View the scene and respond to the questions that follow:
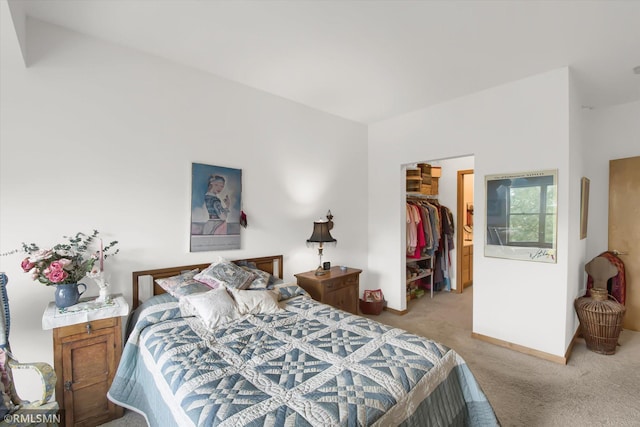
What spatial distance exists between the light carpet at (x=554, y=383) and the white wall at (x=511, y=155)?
18 centimetres

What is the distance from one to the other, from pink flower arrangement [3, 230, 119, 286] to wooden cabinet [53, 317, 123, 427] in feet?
1.05

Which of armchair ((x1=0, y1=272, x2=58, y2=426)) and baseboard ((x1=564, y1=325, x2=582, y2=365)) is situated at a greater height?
armchair ((x1=0, y1=272, x2=58, y2=426))

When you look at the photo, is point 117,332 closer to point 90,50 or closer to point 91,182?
point 91,182

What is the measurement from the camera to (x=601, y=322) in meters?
2.81

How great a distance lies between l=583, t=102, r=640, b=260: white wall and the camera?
3.56 m

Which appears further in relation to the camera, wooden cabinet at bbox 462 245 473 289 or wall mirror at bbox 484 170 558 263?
wooden cabinet at bbox 462 245 473 289

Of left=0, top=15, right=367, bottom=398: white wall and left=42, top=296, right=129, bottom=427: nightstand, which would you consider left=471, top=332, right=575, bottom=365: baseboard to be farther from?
left=42, top=296, right=129, bottom=427: nightstand

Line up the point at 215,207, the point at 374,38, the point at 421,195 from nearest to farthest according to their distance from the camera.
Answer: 1. the point at 374,38
2. the point at 215,207
3. the point at 421,195

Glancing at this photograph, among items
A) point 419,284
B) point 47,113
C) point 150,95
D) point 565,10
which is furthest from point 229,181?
point 419,284

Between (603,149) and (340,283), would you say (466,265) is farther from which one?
(340,283)

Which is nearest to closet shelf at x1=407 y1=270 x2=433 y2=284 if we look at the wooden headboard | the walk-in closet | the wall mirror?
the walk-in closet

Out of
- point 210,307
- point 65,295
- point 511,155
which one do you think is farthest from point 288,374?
point 511,155
